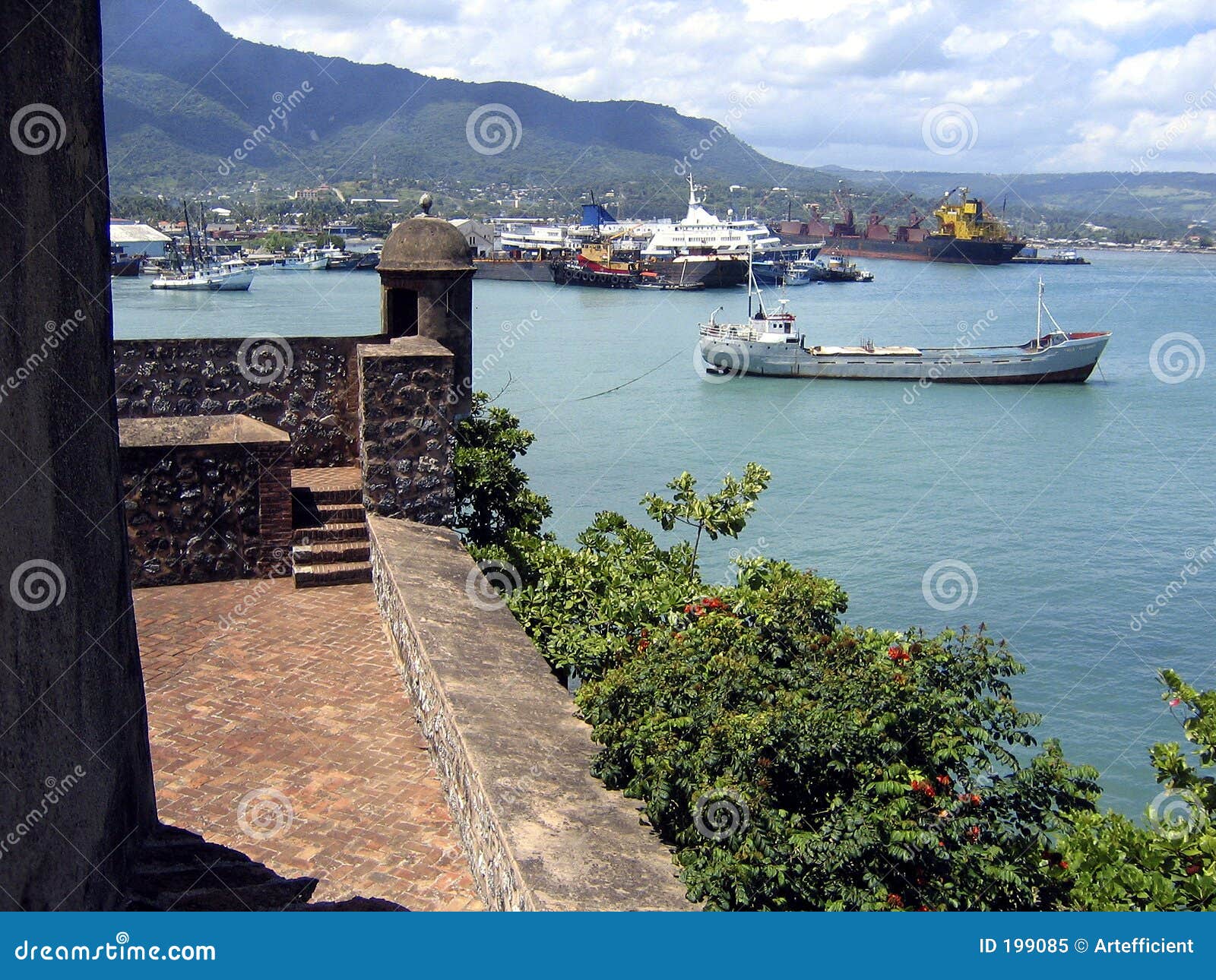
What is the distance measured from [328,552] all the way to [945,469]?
22297mm

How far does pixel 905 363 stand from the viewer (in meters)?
41.6

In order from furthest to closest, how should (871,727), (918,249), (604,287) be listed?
(918,249)
(604,287)
(871,727)

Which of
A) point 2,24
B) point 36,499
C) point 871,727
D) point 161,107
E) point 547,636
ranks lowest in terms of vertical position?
point 547,636

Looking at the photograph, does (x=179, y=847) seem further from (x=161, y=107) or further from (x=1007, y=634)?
(x=161, y=107)

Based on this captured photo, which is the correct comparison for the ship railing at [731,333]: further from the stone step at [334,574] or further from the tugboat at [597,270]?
the tugboat at [597,270]

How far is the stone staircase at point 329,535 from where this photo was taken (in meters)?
8.46

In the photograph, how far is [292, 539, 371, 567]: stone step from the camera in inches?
335

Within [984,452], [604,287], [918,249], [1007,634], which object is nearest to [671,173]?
[918,249]

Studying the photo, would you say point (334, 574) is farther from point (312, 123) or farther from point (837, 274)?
point (312, 123)

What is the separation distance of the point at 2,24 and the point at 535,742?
3425mm

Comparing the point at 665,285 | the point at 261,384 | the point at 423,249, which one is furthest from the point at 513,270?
the point at 261,384

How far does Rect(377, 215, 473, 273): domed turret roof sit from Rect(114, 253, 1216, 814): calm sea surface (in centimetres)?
832

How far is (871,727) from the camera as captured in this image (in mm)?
4555

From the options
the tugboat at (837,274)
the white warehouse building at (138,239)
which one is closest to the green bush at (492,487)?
the white warehouse building at (138,239)
